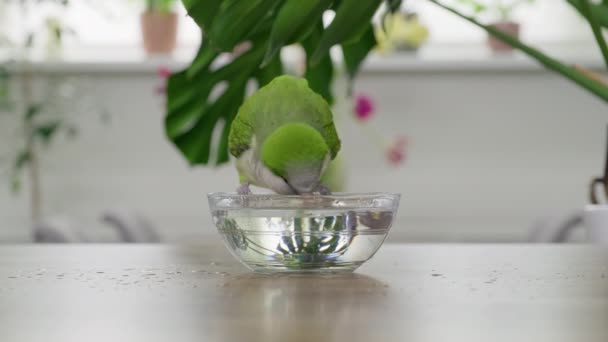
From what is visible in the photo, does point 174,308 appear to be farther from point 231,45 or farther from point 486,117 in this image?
point 486,117

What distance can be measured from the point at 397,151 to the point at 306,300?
3.05 m

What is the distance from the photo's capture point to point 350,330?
0.42m

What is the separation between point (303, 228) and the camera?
656mm

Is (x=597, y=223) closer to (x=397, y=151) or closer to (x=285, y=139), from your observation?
(x=285, y=139)

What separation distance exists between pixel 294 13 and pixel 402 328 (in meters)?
0.35

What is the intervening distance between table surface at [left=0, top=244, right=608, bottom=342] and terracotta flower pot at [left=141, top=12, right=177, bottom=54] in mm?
2896

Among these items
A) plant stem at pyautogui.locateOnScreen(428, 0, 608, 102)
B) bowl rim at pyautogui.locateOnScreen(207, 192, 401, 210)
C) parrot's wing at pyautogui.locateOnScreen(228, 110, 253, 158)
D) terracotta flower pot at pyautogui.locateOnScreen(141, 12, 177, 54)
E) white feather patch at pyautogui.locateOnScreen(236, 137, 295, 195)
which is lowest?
bowl rim at pyautogui.locateOnScreen(207, 192, 401, 210)

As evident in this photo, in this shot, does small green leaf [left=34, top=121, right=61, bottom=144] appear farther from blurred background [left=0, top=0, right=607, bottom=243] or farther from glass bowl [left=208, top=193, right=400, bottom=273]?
glass bowl [left=208, top=193, right=400, bottom=273]

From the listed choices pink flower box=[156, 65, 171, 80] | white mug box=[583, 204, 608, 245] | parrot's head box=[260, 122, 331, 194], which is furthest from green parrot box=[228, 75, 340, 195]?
pink flower box=[156, 65, 171, 80]

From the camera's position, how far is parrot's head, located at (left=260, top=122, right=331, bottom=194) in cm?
60

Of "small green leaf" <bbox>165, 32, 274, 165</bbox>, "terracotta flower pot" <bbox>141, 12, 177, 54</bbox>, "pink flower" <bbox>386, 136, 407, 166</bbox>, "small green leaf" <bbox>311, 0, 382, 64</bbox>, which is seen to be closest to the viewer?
"small green leaf" <bbox>311, 0, 382, 64</bbox>

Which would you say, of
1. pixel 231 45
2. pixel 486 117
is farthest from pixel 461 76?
pixel 231 45

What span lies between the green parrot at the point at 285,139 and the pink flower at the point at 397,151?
113 inches

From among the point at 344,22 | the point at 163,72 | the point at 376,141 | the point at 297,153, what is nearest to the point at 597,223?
the point at 344,22
